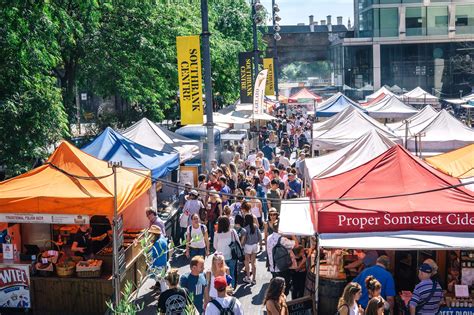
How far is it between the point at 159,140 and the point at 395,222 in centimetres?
1045

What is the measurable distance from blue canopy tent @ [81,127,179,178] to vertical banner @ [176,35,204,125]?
2.31 meters

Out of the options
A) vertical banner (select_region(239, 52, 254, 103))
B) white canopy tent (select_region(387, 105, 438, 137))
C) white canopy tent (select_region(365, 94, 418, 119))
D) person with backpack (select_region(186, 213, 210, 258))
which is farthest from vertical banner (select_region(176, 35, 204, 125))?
white canopy tent (select_region(365, 94, 418, 119))

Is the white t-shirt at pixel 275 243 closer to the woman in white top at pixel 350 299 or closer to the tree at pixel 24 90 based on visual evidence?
the woman in white top at pixel 350 299

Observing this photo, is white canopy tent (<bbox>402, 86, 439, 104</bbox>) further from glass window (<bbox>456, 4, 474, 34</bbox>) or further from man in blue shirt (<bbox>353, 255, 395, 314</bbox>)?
man in blue shirt (<bbox>353, 255, 395, 314</bbox>)

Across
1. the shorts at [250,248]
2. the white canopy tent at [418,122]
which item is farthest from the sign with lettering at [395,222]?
the white canopy tent at [418,122]

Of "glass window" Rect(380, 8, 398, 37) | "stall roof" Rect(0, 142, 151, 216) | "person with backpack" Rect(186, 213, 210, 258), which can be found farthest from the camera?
"glass window" Rect(380, 8, 398, 37)

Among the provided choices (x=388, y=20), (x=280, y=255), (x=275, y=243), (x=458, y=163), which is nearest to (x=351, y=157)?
(x=458, y=163)

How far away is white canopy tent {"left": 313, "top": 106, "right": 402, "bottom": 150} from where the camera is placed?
705 inches

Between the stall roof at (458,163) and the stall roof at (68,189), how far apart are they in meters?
5.95

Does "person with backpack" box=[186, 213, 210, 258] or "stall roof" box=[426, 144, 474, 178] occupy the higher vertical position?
"stall roof" box=[426, 144, 474, 178]

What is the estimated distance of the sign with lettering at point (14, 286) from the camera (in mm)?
10594

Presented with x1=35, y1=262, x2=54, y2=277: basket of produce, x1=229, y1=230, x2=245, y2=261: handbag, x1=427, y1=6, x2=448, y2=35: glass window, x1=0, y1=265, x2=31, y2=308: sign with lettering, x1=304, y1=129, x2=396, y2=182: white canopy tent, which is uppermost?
x1=427, y1=6, x2=448, y2=35: glass window

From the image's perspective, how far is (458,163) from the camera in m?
12.4

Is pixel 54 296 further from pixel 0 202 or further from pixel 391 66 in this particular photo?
pixel 391 66
